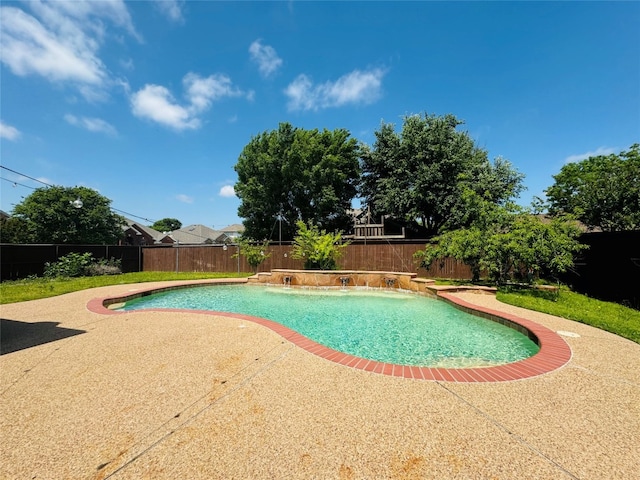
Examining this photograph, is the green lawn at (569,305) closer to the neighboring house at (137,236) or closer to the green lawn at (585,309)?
the green lawn at (585,309)

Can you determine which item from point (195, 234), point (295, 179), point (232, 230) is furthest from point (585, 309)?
point (232, 230)

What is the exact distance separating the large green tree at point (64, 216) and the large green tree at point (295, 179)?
50.2 feet

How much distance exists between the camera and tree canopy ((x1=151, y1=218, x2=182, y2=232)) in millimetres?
75312

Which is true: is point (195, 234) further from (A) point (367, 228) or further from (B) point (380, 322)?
(B) point (380, 322)

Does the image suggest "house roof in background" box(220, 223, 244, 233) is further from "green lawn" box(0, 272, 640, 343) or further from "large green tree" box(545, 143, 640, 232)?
"large green tree" box(545, 143, 640, 232)

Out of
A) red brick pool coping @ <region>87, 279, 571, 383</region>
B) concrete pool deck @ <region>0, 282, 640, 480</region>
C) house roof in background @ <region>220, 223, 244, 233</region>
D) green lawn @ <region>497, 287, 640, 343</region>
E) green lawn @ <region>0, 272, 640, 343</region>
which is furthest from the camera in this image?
house roof in background @ <region>220, 223, 244, 233</region>

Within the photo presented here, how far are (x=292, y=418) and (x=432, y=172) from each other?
60.4 ft

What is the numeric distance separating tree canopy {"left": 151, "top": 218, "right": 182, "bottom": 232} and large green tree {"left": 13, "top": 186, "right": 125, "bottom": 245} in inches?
1983

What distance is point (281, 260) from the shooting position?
16.8m

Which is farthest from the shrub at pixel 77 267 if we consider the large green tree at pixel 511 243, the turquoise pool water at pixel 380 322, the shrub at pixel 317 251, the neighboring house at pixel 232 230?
the neighboring house at pixel 232 230

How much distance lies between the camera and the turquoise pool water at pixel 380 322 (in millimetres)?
4695

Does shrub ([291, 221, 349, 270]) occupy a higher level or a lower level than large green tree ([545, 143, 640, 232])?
lower

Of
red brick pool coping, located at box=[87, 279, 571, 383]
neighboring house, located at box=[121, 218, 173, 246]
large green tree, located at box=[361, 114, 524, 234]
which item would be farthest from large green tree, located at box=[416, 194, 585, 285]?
neighboring house, located at box=[121, 218, 173, 246]

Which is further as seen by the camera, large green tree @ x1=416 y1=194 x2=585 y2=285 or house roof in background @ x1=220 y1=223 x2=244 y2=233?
house roof in background @ x1=220 y1=223 x2=244 y2=233
